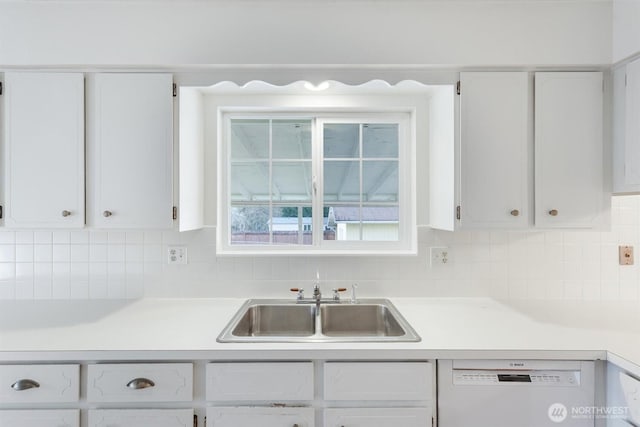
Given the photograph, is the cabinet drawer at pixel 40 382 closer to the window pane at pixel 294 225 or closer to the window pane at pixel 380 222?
the window pane at pixel 294 225

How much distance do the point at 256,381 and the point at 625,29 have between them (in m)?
2.07

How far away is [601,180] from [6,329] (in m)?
2.64

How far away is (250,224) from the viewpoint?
2025 mm

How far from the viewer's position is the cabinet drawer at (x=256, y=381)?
4.02 feet

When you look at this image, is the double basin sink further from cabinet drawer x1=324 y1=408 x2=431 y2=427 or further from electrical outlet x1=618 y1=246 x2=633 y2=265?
electrical outlet x1=618 y1=246 x2=633 y2=265

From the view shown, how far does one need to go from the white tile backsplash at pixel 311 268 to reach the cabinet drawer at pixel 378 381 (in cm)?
67

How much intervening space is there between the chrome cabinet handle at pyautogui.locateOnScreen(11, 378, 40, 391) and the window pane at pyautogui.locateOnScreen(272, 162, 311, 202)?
4.26 ft

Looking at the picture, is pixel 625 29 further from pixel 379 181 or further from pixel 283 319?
pixel 283 319

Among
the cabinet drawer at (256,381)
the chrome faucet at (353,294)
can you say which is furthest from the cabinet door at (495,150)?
the cabinet drawer at (256,381)

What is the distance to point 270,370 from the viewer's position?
123 centimetres

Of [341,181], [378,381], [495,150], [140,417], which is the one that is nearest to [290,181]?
[341,181]

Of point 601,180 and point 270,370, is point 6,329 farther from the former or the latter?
point 601,180

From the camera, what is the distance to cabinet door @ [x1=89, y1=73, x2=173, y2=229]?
1.52m

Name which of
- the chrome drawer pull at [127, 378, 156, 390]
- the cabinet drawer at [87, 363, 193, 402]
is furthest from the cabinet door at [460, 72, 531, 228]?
the chrome drawer pull at [127, 378, 156, 390]
